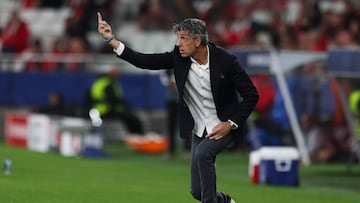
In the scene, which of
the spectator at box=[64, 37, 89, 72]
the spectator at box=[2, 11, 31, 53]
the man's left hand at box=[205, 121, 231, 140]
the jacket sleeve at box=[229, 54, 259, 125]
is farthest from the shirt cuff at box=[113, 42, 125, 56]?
the spectator at box=[2, 11, 31, 53]

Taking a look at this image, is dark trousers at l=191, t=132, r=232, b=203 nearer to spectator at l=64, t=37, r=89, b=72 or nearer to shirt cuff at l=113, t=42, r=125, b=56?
shirt cuff at l=113, t=42, r=125, b=56

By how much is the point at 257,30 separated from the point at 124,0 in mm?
7242

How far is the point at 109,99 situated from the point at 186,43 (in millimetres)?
15551

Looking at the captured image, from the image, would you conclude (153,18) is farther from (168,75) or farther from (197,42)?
(197,42)

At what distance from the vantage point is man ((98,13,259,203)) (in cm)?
1171

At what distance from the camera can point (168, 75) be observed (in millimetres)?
22781

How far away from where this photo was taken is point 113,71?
27.1m

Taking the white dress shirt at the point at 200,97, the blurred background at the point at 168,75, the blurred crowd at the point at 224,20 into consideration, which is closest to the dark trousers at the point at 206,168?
the white dress shirt at the point at 200,97

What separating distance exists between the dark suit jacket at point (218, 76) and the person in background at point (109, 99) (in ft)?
49.5

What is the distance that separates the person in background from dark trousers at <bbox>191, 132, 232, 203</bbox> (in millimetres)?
15122

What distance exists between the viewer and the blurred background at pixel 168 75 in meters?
23.2

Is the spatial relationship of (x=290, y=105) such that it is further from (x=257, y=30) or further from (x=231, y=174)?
(x=257, y=30)

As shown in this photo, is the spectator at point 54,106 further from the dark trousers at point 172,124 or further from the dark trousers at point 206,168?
the dark trousers at point 206,168

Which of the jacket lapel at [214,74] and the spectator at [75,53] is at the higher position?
the spectator at [75,53]
